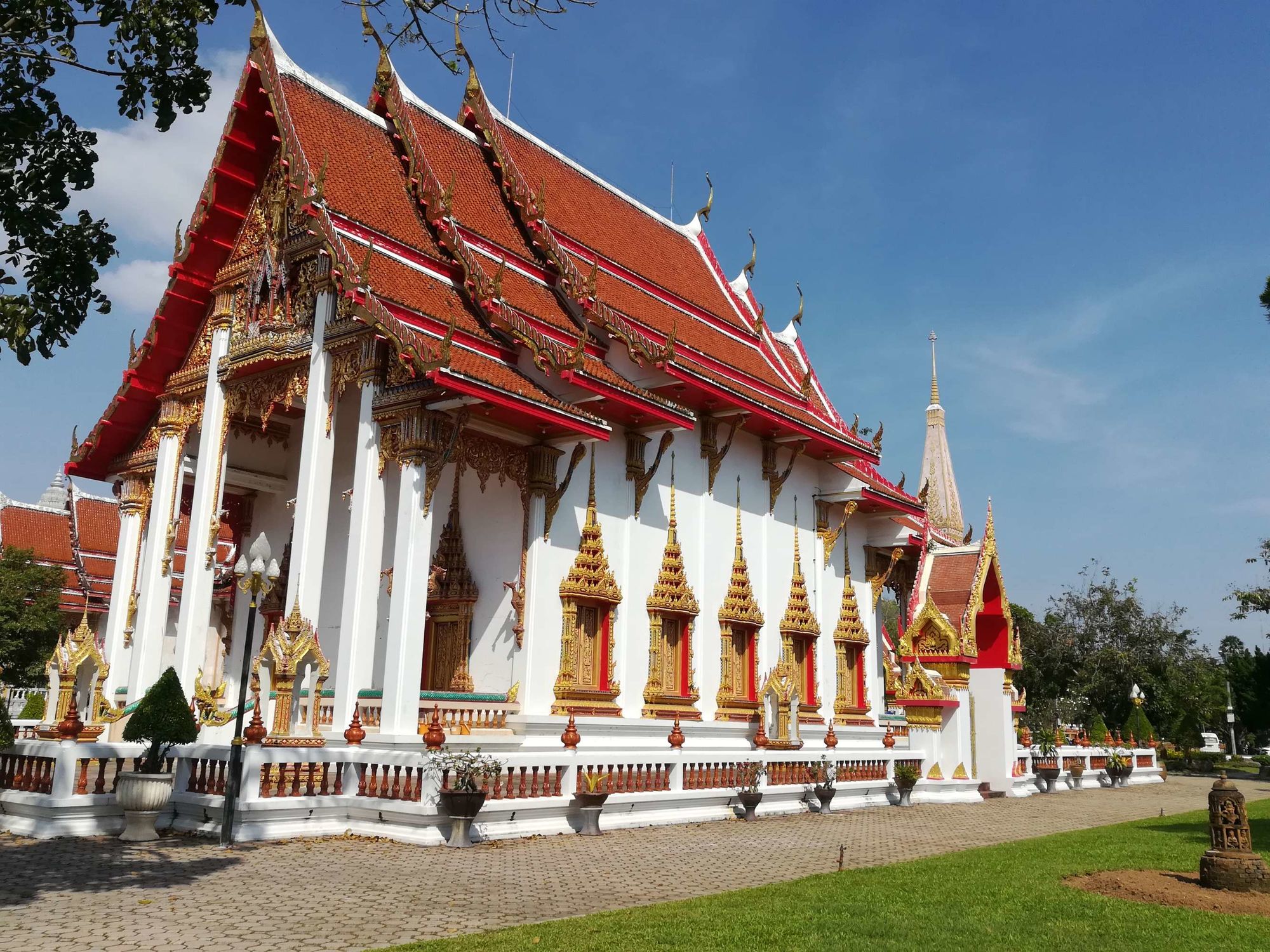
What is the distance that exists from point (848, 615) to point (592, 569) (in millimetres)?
5920

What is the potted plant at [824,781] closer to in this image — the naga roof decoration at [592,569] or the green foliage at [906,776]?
the green foliage at [906,776]

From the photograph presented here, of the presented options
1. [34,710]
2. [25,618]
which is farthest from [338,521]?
→ [25,618]

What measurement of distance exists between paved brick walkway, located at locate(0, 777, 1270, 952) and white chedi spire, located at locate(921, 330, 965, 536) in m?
29.4

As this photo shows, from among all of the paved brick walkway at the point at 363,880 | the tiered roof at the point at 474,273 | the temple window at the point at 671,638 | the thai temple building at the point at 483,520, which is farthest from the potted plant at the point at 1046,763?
the paved brick walkway at the point at 363,880

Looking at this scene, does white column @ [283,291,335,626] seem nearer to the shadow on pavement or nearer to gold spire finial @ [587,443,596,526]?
the shadow on pavement

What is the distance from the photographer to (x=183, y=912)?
587 centimetres

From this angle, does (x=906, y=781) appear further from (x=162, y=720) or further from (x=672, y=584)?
(x=162, y=720)

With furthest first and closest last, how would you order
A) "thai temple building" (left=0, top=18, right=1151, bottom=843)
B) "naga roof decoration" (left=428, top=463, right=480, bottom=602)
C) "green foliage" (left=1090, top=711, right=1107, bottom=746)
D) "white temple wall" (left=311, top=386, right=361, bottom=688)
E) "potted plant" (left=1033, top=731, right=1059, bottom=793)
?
1. "green foliage" (left=1090, top=711, right=1107, bottom=746)
2. "potted plant" (left=1033, top=731, right=1059, bottom=793)
3. "white temple wall" (left=311, top=386, right=361, bottom=688)
4. "naga roof decoration" (left=428, top=463, right=480, bottom=602)
5. "thai temple building" (left=0, top=18, right=1151, bottom=843)

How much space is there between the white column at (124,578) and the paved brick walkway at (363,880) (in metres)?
5.74

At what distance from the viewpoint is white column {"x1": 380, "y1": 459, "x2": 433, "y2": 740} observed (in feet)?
32.7

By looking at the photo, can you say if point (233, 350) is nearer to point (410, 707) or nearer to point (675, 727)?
point (410, 707)

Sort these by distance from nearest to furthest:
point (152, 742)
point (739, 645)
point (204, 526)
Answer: point (152, 742) < point (204, 526) < point (739, 645)

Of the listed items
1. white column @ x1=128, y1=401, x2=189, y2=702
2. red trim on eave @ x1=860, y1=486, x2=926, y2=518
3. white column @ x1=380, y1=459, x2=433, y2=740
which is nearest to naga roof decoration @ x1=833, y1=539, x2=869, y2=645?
red trim on eave @ x1=860, y1=486, x2=926, y2=518

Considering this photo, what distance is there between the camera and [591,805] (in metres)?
9.96
